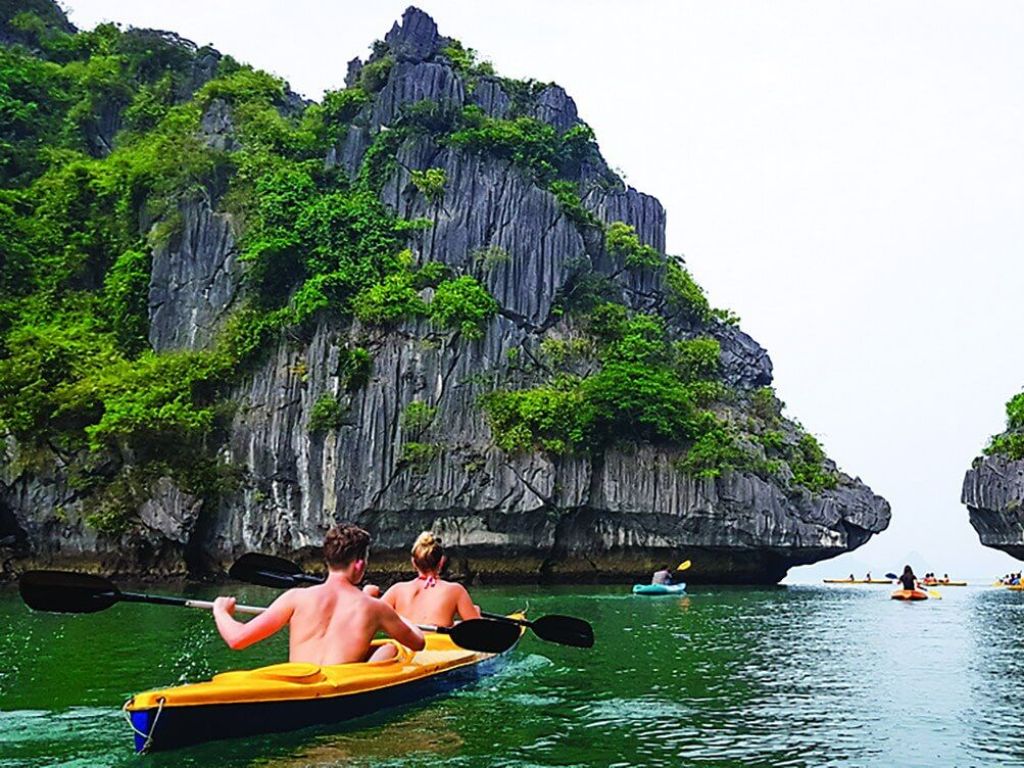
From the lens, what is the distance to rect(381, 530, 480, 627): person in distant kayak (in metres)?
9.65

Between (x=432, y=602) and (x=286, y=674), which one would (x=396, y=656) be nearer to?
(x=432, y=602)

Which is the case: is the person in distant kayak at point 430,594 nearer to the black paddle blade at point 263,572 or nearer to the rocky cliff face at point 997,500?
the black paddle blade at point 263,572

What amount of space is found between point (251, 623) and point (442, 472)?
2529cm

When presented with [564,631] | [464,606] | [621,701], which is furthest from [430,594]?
[621,701]

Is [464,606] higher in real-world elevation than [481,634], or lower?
higher

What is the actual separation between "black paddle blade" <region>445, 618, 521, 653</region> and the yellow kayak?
1.69 feet

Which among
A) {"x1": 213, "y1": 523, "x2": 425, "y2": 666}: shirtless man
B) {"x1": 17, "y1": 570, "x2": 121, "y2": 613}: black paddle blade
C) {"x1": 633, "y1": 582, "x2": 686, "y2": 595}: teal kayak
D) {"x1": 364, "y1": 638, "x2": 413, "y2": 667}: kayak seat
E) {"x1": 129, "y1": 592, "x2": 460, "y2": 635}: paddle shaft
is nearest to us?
{"x1": 213, "y1": 523, "x2": 425, "y2": 666}: shirtless man

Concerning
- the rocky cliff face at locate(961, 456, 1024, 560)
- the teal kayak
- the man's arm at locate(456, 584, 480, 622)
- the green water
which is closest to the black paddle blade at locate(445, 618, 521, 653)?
the green water

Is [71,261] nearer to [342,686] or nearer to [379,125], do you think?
[379,125]

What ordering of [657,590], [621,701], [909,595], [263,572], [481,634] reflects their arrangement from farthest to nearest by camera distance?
[909,595]
[657,590]
[263,572]
[621,701]
[481,634]

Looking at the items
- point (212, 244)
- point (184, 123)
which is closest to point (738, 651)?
point (212, 244)

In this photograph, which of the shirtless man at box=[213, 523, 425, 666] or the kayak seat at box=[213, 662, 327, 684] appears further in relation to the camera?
the kayak seat at box=[213, 662, 327, 684]

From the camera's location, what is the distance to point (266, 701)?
6852 millimetres

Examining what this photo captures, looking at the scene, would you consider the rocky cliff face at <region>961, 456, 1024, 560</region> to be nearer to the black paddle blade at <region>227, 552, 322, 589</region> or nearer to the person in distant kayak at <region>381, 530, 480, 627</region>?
the person in distant kayak at <region>381, 530, 480, 627</region>
